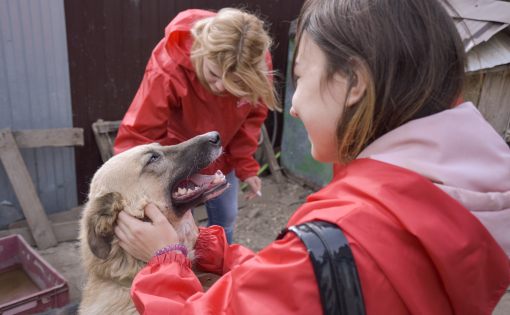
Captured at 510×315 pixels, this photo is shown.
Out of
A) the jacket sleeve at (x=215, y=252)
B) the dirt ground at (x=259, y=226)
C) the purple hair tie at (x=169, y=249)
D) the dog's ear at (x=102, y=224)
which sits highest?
the purple hair tie at (x=169, y=249)

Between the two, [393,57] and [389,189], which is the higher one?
[393,57]

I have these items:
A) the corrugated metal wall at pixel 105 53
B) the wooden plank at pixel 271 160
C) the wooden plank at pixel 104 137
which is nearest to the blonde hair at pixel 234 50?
the corrugated metal wall at pixel 105 53

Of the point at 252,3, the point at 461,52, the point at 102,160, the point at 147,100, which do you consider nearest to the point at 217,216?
the point at 147,100

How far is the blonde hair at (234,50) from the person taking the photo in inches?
106

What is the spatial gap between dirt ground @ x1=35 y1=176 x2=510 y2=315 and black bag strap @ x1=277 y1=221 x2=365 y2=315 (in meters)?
3.16

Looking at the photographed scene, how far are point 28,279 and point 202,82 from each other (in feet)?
7.36

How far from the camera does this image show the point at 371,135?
3.56ft

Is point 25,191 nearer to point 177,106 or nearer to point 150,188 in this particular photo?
point 177,106

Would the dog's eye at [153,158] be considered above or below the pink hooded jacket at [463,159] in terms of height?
below

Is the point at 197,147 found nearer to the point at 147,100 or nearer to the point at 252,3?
the point at 147,100

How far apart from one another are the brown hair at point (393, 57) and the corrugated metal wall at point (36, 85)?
4.05m

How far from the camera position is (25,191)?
4402 millimetres

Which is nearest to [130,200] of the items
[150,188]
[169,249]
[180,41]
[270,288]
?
[150,188]

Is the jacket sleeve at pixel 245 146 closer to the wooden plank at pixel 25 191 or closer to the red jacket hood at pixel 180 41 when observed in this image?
the red jacket hood at pixel 180 41
